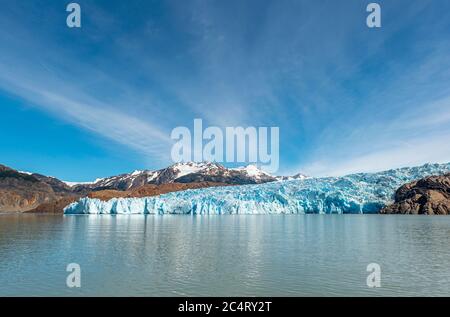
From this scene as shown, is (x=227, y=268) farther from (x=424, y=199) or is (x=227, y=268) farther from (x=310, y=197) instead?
(x=424, y=199)

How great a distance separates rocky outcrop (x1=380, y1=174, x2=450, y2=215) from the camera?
287ft

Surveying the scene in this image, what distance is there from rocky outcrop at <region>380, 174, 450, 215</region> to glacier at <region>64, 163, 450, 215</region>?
8.46ft

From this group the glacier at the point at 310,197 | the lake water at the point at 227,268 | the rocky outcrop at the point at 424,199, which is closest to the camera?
the lake water at the point at 227,268

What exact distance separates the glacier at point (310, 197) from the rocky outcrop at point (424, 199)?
8.46ft

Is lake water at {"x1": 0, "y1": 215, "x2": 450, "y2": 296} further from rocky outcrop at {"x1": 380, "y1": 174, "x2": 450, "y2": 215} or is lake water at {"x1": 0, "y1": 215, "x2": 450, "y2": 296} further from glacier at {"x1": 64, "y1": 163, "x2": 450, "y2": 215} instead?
rocky outcrop at {"x1": 380, "y1": 174, "x2": 450, "y2": 215}

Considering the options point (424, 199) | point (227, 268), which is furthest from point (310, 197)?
point (227, 268)

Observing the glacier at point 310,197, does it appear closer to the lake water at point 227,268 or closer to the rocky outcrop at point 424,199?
the rocky outcrop at point 424,199

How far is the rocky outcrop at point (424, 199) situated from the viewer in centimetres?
8756

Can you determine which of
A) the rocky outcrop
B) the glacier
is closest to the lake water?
the glacier

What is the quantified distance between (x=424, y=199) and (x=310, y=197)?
26.9m

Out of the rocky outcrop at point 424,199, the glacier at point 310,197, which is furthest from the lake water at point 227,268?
the rocky outcrop at point 424,199
